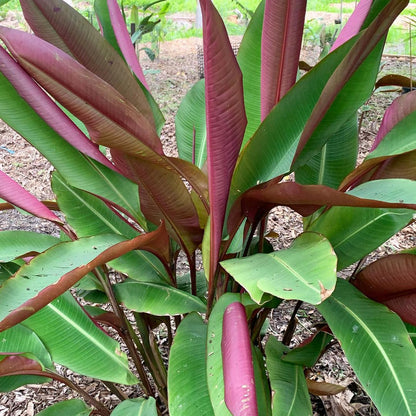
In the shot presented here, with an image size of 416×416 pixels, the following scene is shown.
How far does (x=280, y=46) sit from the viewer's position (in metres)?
0.95

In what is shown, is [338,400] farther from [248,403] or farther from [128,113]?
[128,113]

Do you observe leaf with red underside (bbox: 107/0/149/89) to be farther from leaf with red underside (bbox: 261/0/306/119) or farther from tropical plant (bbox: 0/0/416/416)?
leaf with red underside (bbox: 261/0/306/119)

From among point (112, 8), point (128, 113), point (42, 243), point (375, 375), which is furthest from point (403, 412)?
point (112, 8)

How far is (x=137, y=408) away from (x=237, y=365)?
0.49 meters

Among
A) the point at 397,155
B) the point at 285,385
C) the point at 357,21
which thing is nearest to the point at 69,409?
the point at 285,385

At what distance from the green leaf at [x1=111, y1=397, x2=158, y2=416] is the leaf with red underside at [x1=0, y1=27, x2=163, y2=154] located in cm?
56

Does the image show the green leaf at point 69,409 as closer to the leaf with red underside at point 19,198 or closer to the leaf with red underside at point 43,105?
the leaf with red underside at point 19,198

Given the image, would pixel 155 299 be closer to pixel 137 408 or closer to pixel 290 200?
pixel 137 408

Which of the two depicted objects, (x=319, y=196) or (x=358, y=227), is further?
(x=358, y=227)

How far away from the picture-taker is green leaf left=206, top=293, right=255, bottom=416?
698 mm

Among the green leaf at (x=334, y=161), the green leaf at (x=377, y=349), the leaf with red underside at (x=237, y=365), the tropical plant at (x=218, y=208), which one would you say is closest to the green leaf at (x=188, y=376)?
the tropical plant at (x=218, y=208)

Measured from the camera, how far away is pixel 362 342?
0.87 meters

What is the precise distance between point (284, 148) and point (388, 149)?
0.73ft

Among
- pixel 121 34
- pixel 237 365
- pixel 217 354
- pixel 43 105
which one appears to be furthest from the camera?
pixel 121 34
